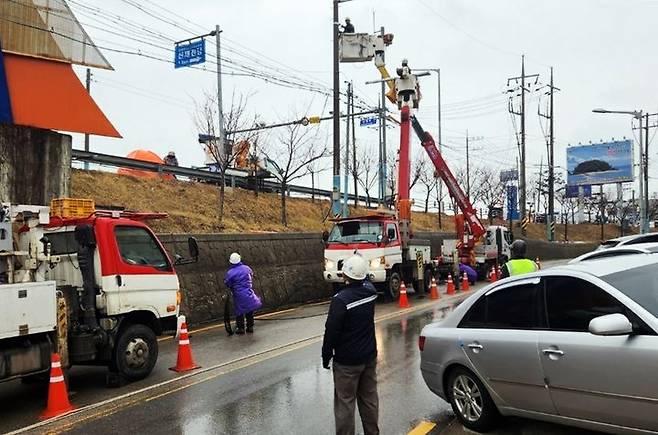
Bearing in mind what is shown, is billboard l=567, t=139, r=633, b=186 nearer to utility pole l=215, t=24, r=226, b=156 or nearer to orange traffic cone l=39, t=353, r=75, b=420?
utility pole l=215, t=24, r=226, b=156

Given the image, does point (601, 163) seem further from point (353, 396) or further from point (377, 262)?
point (353, 396)

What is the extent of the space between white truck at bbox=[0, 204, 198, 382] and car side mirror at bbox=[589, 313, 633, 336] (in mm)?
5985

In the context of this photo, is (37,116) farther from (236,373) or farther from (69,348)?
(236,373)

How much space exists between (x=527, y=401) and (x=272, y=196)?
24.5 metres

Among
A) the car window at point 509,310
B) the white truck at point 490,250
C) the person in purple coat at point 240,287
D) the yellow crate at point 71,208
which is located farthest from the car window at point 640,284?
the white truck at point 490,250

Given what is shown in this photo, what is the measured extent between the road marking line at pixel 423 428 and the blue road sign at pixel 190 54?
653 inches

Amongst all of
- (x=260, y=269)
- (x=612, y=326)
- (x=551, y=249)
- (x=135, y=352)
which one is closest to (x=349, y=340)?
(x=612, y=326)

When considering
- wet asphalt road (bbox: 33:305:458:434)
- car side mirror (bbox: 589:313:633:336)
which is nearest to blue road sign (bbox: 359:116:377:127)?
wet asphalt road (bbox: 33:305:458:434)

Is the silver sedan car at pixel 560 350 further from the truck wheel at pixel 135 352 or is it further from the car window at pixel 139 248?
the car window at pixel 139 248

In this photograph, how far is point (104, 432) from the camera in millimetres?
6086

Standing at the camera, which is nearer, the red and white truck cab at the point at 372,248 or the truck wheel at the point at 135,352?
the truck wheel at the point at 135,352

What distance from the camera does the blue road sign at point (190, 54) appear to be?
65.1 feet

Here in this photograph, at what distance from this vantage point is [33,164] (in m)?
13.0

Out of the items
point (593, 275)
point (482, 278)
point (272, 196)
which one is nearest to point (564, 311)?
point (593, 275)
